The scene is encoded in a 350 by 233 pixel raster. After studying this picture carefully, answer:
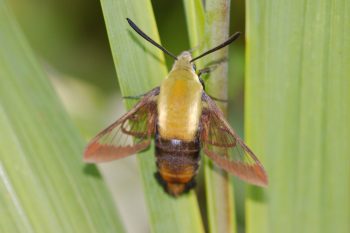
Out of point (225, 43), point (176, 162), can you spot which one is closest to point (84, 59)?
point (176, 162)

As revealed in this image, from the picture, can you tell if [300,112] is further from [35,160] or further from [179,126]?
[35,160]

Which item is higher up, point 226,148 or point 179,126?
point 179,126

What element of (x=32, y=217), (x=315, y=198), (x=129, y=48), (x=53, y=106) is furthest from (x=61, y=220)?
(x=315, y=198)

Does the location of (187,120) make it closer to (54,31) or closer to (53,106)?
(53,106)

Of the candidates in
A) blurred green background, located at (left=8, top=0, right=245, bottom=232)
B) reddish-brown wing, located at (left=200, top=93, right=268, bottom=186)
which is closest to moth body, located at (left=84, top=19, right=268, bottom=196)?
reddish-brown wing, located at (left=200, top=93, right=268, bottom=186)

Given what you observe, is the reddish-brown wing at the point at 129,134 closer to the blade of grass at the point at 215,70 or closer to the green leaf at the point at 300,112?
the blade of grass at the point at 215,70

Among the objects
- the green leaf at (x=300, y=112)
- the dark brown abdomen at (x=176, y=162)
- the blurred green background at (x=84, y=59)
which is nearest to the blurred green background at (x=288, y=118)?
the green leaf at (x=300, y=112)
